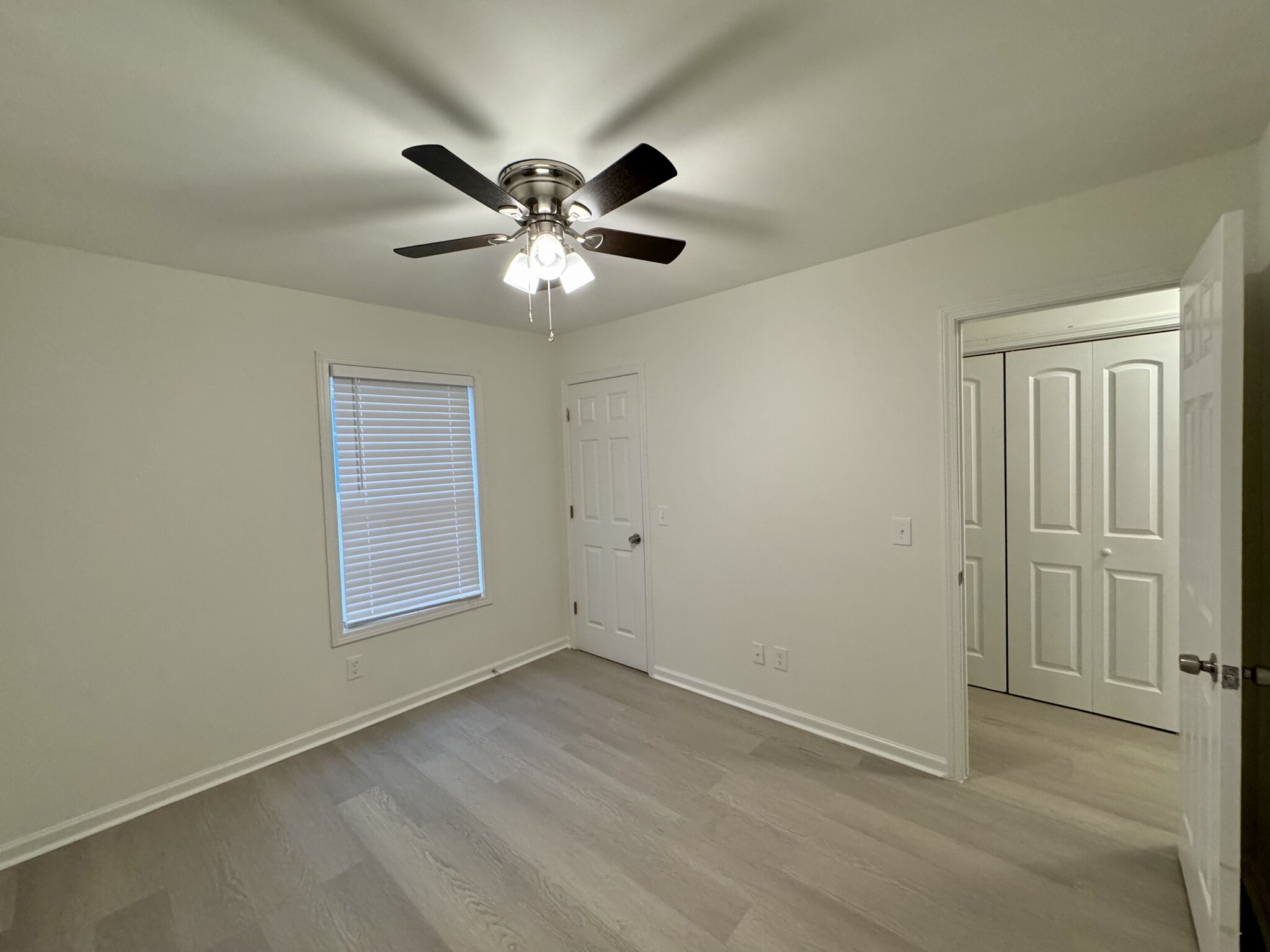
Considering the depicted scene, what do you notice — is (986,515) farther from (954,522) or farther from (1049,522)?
(954,522)

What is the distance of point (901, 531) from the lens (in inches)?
92.7

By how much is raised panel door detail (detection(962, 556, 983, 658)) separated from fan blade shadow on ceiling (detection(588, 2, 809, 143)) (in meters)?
2.96

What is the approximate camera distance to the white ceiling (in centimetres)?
108

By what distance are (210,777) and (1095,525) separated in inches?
184

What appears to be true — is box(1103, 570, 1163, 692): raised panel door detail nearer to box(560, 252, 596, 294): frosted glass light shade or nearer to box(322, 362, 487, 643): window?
box(560, 252, 596, 294): frosted glass light shade

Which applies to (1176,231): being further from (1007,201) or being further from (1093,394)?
(1093,394)

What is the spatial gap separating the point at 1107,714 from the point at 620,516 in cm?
296

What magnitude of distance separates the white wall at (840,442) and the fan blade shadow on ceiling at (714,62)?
4.64 ft

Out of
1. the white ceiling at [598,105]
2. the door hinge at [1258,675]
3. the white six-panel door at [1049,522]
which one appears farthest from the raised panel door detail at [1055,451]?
the door hinge at [1258,675]

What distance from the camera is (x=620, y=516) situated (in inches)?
141

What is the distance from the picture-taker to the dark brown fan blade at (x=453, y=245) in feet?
4.94

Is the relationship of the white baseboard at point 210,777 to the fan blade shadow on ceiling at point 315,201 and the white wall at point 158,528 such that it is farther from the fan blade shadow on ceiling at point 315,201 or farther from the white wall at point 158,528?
the fan blade shadow on ceiling at point 315,201

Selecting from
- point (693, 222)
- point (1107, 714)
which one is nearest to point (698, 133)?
point (693, 222)

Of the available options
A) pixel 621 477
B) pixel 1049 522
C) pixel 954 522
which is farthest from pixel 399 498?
pixel 1049 522
